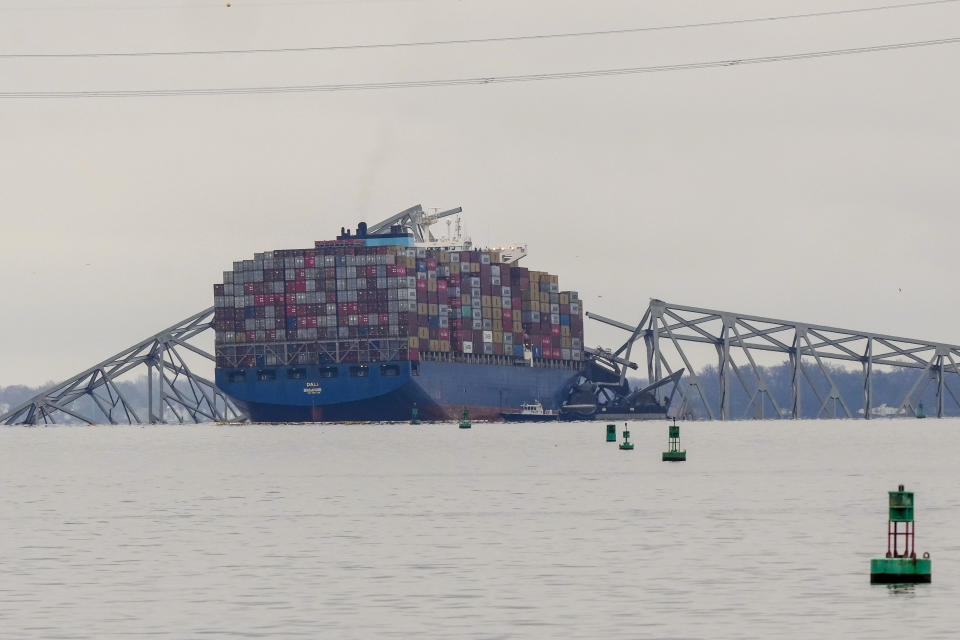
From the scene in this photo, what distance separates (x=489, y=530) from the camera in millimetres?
53625

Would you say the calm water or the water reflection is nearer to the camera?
the calm water

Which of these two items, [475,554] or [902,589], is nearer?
[902,589]

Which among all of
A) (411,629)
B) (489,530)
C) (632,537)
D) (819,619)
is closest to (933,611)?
(819,619)

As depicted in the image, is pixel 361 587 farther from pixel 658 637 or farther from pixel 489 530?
pixel 489 530

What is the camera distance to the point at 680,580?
40094 mm

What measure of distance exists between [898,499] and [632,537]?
12974 millimetres

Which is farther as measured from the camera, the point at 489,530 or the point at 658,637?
the point at 489,530

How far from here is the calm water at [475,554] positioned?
113 ft

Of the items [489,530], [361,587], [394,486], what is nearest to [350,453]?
[394,486]

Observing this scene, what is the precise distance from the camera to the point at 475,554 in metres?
46.3

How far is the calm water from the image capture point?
34500 mm

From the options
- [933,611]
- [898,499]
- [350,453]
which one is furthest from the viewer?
[350,453]

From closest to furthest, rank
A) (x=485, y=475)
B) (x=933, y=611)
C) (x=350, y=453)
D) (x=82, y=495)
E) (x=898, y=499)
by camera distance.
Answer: (x=933, y=611)
(x=898, y=499)
(x=82, y=495)
(x=485, y=475)
(x=350, y=453)

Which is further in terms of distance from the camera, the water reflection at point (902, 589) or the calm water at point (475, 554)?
the water reflection at point (902, 589)
